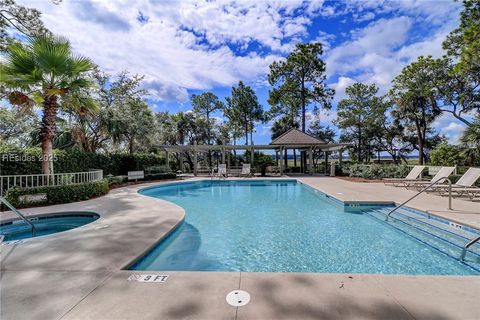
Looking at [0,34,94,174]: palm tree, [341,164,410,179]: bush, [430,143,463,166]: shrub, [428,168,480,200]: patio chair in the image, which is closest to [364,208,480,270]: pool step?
[428,168,480,200]: patio chair

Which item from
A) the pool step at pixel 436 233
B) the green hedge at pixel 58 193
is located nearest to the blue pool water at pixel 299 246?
the pool step at pixel 436 233

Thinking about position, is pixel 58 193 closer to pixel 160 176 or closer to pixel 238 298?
pixel 238 298

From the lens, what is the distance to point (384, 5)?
392 inches

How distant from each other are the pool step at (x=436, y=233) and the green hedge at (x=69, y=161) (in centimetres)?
1210

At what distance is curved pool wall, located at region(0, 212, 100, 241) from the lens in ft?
17.4

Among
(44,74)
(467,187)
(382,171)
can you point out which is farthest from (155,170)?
(467,187)

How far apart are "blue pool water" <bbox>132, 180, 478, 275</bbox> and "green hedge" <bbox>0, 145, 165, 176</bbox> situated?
6784 millimetres

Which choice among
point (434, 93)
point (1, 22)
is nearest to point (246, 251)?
point (1, 22)

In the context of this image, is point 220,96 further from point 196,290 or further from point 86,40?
point 196,290

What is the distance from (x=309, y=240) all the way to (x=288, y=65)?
22467 millimetres

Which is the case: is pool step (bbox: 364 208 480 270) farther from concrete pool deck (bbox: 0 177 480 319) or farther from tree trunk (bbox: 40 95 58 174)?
tree trunk (bbox: 40 95 58 174)

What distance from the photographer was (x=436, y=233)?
5031mm

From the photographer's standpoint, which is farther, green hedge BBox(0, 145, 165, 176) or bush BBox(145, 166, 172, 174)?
bush BBox(145, 166, 172, 174)

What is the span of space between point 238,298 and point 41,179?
31.3 feet
